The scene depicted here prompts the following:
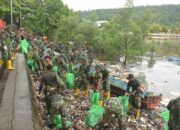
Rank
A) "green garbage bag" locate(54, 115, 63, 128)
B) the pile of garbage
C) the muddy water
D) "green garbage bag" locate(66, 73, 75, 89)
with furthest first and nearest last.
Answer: the muddy water < "green garbage bag" locate(66, 73, 75, 89) < the pile of garbage < "green garbage bag" locate(54, 115, 63, 128)

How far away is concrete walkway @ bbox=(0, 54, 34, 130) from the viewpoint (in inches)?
267

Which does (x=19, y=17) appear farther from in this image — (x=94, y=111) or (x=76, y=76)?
(x=94, y=111)

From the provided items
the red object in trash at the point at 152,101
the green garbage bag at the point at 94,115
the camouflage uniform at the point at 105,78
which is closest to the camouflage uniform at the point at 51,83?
the green garbage bag at the point at 94,115

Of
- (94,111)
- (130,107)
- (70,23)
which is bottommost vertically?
(130,107)

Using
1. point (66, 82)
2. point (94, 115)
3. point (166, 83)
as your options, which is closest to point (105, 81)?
point (66, 82)

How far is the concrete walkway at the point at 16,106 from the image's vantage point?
22.3 feet

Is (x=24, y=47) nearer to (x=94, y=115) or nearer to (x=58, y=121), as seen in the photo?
(x=94, y=115)

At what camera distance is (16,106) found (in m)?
8.00

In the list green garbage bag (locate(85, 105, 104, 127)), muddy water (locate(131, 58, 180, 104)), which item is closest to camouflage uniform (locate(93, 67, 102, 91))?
green garbage bag (locate(85, 105, 104, 127))

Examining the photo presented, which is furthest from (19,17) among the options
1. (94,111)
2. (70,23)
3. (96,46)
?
(94,111)

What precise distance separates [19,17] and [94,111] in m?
39.0

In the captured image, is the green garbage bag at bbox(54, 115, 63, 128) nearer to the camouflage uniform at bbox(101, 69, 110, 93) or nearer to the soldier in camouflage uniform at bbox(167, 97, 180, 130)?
the soldier in camouflage uniform at bbox(167, 97, 180, 130)

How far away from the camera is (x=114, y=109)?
7.68 m

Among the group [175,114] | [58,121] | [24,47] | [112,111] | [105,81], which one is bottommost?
[58,121]
